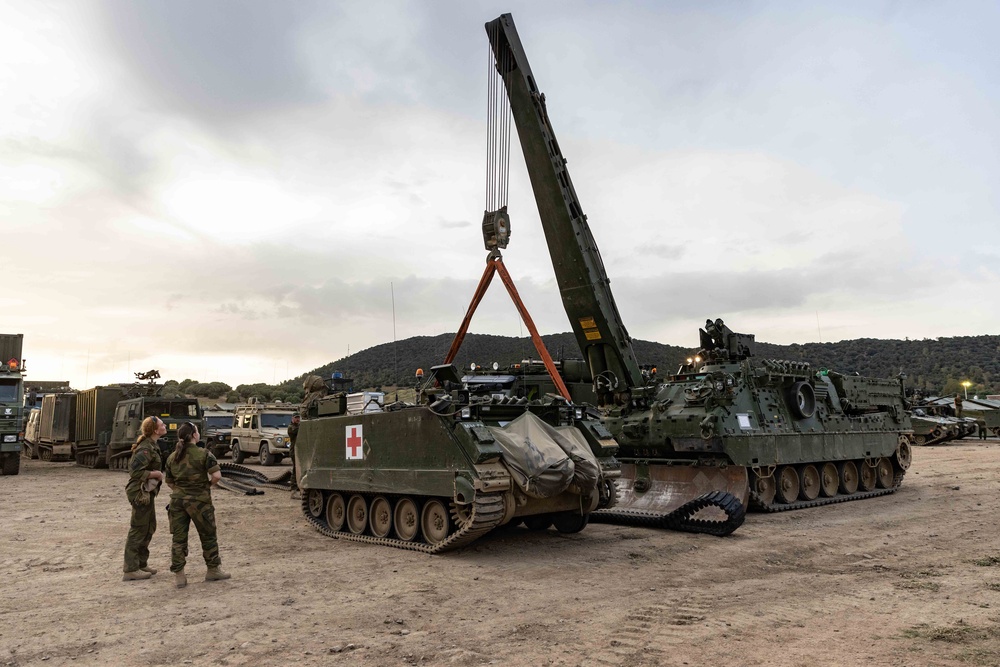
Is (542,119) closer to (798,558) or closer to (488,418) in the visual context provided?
(488,418)

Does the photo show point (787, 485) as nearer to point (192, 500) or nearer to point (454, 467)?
point (454, 467)

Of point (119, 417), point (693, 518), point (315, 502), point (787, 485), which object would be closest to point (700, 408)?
point (787, 485)

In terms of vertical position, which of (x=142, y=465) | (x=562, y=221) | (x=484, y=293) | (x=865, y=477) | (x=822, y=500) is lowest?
(x=822, y=500)

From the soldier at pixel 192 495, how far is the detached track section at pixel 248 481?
8.01 m

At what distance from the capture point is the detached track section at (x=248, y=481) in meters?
15.4

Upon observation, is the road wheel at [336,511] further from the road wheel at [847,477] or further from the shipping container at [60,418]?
the shipping container at [60,418]

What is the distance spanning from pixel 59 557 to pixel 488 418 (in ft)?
16.7

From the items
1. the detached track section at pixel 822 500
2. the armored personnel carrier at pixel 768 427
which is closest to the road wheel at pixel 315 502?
the armored personnel carrier at pixel 768 427

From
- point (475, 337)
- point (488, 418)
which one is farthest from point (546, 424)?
point (475, 337)

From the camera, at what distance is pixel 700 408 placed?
42.3 feet

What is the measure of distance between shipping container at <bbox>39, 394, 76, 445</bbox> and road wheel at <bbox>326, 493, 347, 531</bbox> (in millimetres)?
16938

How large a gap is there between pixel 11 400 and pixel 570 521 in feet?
50.4

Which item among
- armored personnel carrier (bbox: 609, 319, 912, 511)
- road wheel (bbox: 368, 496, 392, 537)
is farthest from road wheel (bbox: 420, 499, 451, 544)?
armored personnel carrier (bbox: 609, 319, 912, 511)

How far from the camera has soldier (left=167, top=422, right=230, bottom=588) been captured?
7.24 meters
